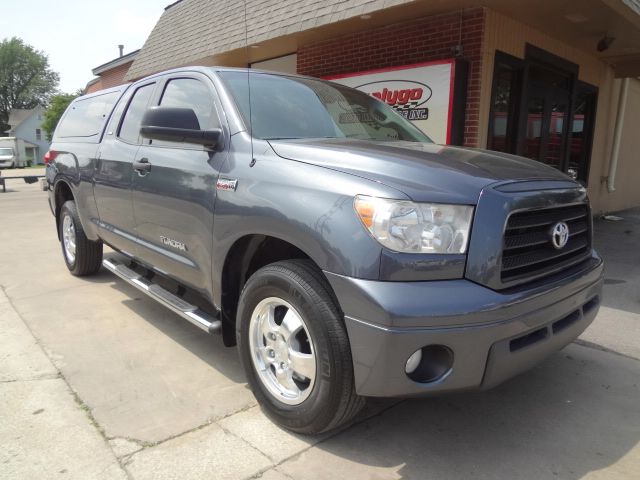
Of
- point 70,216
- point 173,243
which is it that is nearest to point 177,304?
point 173,243

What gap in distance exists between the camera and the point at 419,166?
234 cm

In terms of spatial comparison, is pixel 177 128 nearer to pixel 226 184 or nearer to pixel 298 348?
pixel 226 184

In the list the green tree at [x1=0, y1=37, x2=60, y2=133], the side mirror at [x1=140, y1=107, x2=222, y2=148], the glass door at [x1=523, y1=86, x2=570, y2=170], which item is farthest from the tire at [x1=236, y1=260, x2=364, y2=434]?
the green tree at [x1=0, y1=37, x2=60, y2=133]

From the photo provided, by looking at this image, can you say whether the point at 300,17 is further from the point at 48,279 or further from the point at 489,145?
the point at 48,279

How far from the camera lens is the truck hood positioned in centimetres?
220

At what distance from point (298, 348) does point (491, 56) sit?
218 inches

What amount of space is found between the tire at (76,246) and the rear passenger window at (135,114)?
1472 millimetres

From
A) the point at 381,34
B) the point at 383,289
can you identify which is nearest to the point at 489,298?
the point at 383,289

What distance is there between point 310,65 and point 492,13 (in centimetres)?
339

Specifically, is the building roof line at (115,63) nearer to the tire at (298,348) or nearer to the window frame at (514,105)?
the window frame at (514,105)

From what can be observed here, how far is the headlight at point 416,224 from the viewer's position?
211 cm

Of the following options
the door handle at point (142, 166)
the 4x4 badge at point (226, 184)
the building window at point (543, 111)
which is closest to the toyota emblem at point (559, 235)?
the 4x4 badge at point (226, 184)

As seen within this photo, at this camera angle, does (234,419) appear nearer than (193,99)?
Yes

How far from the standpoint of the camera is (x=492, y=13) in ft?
21.1
